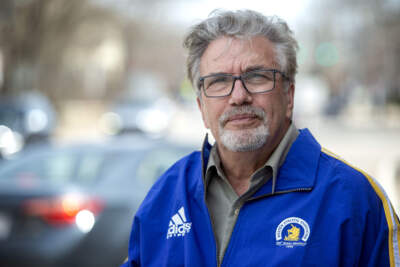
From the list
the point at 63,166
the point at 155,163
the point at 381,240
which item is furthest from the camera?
the point at 63,166

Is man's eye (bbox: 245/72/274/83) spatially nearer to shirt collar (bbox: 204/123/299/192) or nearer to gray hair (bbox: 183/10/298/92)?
gray hair (bbox: 183/10/298/92)

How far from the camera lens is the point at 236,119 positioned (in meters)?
2.42

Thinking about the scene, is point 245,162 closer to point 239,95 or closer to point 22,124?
point 239,95

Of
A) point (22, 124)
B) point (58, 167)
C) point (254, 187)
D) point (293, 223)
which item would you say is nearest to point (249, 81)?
point (254, 187)

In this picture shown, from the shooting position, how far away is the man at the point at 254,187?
2.06 m

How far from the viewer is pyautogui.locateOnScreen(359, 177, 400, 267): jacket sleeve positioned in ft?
6.67

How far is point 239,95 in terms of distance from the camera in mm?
2385

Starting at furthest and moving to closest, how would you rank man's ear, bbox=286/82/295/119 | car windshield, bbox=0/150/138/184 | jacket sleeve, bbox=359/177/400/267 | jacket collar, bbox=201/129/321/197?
car windshield, bbox=0/150/138/184, man's ear, bbox=286/82/295/119, jacket collar, bbox=201/129/321/197, jacket sleeve, bbox=359/177/400/267

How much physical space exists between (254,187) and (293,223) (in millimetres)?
229

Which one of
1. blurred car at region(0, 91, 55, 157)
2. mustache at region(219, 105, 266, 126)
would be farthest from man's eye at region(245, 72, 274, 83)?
blurred car at region(0, 91, 55, 157)

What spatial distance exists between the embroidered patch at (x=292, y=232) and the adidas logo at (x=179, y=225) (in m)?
0.38

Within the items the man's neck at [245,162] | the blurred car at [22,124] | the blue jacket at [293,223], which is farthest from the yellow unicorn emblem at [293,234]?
the blurred car at [22,124]

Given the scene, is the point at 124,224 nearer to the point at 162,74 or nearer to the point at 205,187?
the point at 205,187

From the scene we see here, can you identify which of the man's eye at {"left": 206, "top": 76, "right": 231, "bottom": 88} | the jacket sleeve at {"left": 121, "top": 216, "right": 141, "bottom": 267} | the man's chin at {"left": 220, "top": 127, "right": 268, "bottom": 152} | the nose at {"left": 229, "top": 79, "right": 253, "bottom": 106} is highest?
the man's eye at {"left": 206, "top": 76, "right": 231, "bottom": 88}
